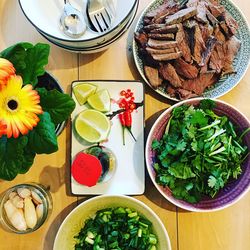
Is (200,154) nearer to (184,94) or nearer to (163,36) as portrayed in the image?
(184,94)

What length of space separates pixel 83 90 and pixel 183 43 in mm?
257

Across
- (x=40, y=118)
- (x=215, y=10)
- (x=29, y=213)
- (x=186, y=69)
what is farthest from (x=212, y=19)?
(x=29, y=213)

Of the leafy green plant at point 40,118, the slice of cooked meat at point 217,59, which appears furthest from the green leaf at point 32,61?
the slice of cooked meat at point 217,59

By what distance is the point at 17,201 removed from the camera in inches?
44.9

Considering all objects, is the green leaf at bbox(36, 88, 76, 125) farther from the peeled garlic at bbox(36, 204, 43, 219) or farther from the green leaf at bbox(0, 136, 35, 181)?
the peeled garlic at bbox(36, 204, 43, 219)

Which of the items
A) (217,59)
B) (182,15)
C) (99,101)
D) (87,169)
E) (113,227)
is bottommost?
(113,227)

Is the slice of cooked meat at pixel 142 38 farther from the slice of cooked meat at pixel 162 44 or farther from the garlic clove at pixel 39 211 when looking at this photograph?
the garlic clove at pixel 39 211

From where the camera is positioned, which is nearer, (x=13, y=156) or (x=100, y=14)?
(x=13, y=156)

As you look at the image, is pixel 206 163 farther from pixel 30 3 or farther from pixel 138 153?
pixel 30 3

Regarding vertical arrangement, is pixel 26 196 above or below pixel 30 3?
below

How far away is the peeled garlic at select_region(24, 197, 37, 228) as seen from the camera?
1.13 metres

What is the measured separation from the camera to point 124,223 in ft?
3.76

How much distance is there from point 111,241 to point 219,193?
27 centimetres

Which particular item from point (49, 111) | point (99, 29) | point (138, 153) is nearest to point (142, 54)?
point (99, 29)
